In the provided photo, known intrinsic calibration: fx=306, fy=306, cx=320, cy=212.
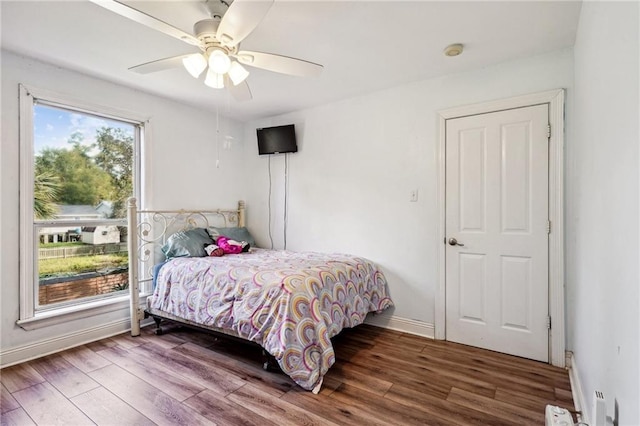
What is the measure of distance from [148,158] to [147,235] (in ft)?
2.67

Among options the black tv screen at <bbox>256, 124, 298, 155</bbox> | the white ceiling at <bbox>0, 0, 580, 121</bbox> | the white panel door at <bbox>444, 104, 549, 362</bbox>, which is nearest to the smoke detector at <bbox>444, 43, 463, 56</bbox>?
the white ceiling at <bbox>0, 0, 580, 121</bbox>

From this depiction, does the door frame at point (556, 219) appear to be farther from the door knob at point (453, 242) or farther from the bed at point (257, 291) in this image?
the bed at point (257, 291)

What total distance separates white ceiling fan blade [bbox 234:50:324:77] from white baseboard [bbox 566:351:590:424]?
2425 mm

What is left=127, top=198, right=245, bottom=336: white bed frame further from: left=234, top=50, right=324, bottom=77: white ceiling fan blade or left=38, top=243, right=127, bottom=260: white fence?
left=234, top=50, right=324, bottom=77: white ceiling fan blade

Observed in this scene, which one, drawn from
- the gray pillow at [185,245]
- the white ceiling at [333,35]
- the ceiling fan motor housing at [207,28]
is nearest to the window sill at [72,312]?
the gray pillow at [185,245]

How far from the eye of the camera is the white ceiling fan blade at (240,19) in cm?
137

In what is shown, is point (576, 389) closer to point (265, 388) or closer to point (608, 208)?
point (608, 208)

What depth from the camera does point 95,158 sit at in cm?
293

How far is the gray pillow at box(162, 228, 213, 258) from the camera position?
3.14 m

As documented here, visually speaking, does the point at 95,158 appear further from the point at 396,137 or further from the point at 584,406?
the point at 584,406

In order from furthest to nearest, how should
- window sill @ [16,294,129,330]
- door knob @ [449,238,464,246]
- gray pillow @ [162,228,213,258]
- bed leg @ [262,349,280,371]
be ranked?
gray pillow @ [162,228,213,258] < door knob @ [449,238,464,246] < window sill @ [16,294,129,330] < bed leg @ [262,349,280,371]

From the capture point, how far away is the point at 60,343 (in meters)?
2.62

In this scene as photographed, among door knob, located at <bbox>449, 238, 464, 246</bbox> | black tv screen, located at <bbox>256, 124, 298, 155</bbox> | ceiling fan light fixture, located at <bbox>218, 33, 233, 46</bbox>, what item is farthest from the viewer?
black tv screen, located at <bbox>256, 124, 298, 155</bbox>

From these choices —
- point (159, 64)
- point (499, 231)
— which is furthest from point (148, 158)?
point (499, 231)
